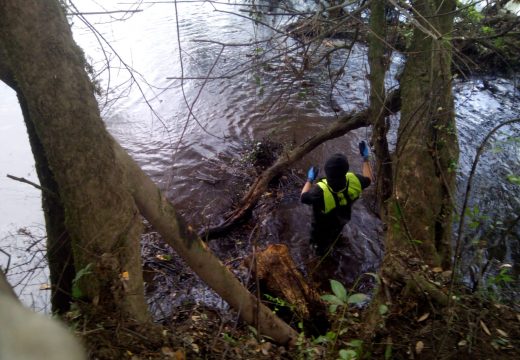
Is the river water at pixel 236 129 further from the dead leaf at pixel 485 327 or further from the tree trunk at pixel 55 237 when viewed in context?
the dead leaf at pixel 485 327

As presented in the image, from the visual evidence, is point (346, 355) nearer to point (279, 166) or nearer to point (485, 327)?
point (485, 327)

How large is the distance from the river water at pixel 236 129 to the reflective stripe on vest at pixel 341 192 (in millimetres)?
1067

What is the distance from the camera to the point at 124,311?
6.37ft

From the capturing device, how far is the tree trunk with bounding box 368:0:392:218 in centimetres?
402

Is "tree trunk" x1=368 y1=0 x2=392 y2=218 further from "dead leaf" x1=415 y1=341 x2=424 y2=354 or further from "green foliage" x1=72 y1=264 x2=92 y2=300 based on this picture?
"green foliage" x1=72 y1=264 x2=92 y2=300

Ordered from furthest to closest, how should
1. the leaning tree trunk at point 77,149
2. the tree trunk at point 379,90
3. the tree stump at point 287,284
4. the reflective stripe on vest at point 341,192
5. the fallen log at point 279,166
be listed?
the fallen log at point 279,166 → the reflective stripe on vest at point 341,192 → the tree trunk at point 379,90 → the tree stump at point 287,284 → the leaning tree trunk at point 77,149

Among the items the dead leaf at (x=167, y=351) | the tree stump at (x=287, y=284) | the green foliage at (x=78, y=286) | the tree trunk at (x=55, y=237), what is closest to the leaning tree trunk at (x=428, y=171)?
the tree stump at (x=287, y=284)

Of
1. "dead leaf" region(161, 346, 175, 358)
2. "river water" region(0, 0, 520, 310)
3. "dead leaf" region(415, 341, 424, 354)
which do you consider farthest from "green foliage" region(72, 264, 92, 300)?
"river water" region(0, 0, 520, 310)

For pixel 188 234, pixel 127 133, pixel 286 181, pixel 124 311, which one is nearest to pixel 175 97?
pixel 127 133

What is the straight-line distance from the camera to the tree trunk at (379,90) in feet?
13.2

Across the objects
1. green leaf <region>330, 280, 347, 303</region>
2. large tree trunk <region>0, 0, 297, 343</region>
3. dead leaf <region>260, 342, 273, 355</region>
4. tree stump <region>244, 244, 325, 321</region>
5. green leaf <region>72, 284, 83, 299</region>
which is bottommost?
tree stump <region>244, 244, 325, 321</region>

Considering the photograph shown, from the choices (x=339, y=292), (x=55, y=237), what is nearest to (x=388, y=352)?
(x=339, y=292)

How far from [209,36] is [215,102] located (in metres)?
4.46

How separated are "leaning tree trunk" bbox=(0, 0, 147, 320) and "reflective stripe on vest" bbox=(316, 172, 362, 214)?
2578 mm
